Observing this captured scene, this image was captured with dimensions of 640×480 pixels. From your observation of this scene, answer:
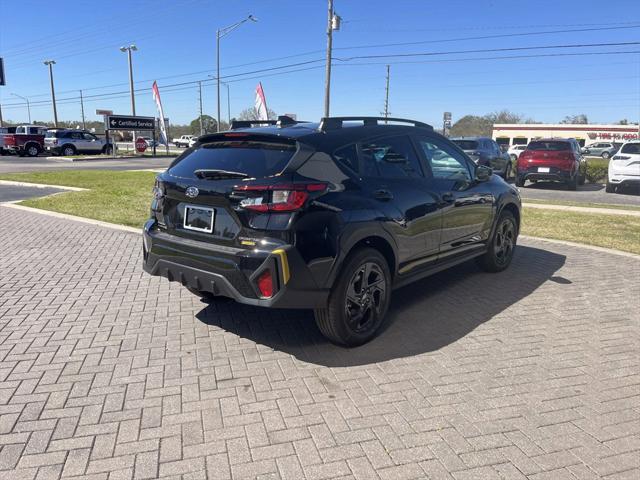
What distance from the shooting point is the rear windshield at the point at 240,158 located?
11.4 feet

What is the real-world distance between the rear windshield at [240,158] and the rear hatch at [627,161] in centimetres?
1593

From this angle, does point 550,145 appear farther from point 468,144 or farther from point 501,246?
point 501,246

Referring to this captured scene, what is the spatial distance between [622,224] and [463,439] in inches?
336

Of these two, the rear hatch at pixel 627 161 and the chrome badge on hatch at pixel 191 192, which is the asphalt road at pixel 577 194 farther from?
the chrome badge on hatch at pixel 191 192

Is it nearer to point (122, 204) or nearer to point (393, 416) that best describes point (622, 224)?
point (393, 416)

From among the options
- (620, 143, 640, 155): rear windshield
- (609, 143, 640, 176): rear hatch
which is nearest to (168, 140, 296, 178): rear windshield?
(609, 143, 640, 176): rear hatch

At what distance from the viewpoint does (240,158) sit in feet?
12.1

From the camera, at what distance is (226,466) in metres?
2.50

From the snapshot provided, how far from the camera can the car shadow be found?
3.86m

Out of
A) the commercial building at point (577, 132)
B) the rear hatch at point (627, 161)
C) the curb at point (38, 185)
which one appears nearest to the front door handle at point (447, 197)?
the curb at point (38, 185)

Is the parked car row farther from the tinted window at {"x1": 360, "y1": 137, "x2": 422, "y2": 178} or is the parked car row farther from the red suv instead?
the tinted window at {"x1": 360, "y1": 137, "x2": 422, "y2": 178}

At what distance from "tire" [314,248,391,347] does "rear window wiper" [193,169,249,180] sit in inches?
39.7

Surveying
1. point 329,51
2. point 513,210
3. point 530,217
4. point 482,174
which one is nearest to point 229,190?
point 482,174

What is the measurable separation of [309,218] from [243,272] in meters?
0.58
